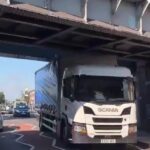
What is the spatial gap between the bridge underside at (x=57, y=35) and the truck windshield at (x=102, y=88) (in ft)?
5.87

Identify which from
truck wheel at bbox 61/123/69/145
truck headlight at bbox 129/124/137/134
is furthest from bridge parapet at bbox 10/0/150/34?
truck wheel at bbox 61/123/69/145

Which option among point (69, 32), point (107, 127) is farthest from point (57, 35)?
point (107, 127)

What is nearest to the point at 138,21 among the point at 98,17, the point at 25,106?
the point at 98,17

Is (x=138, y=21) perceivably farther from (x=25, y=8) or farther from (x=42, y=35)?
(x=25, y=8)

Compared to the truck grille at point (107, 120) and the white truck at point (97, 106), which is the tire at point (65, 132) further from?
the truck grille at point (107, 120)

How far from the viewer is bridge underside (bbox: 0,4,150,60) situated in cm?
1476

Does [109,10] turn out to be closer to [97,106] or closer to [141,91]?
[97,106]

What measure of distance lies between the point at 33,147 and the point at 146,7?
22.9 feet

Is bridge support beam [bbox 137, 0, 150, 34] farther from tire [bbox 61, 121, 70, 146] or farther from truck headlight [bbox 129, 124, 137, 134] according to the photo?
tire [bbox 61, 121, 70, 146]

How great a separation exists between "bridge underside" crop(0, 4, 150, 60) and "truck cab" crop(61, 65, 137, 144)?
5.45ft

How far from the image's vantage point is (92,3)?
53.9 feet

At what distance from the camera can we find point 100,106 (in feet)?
52.3

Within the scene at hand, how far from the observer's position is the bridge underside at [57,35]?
14.8 meters

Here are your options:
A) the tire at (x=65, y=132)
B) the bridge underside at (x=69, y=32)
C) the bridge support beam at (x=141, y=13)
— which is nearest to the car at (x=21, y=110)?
the bridge underside at (x=69, y=32)
